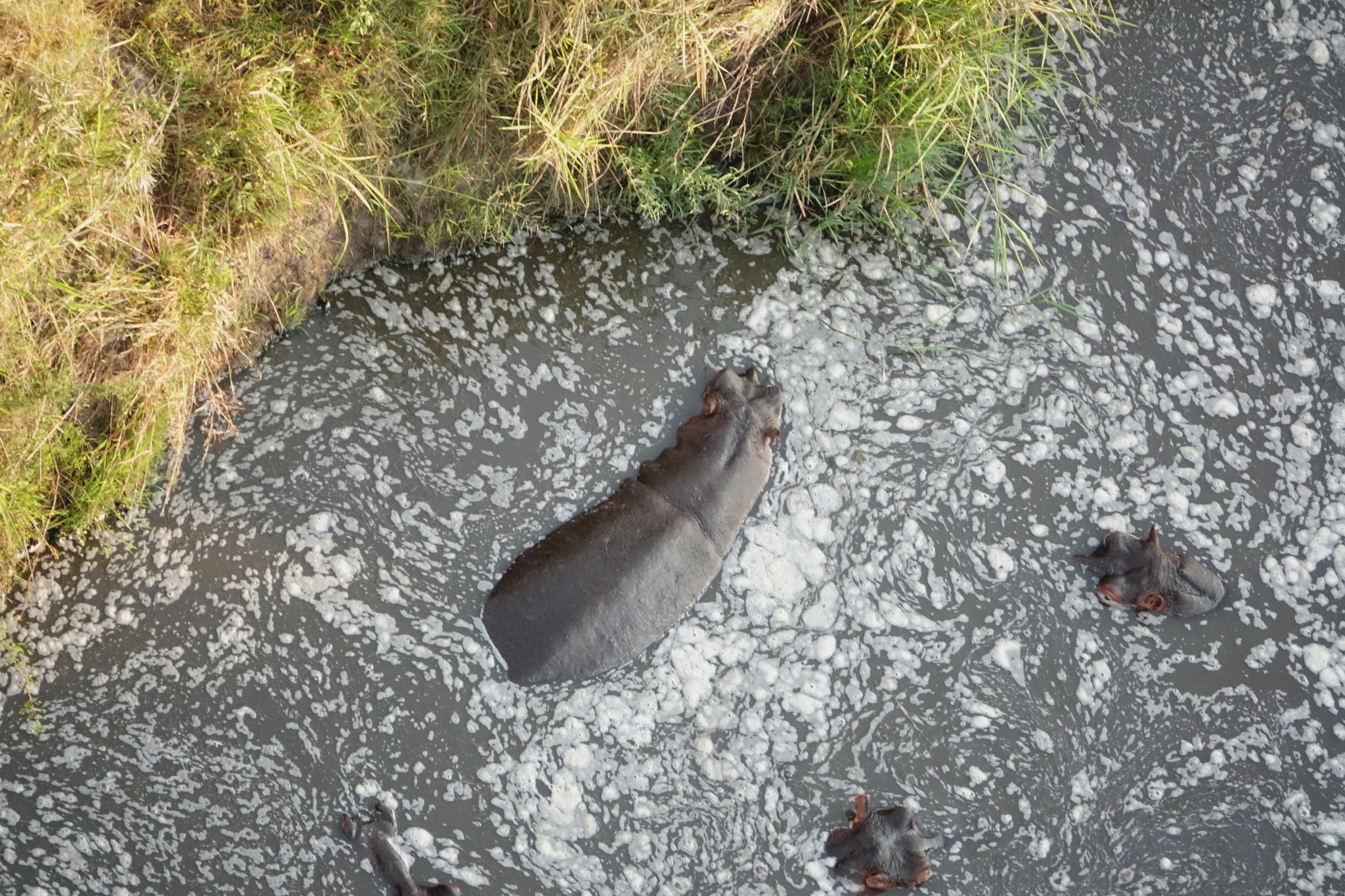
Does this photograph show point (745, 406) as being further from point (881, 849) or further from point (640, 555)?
point (881, 849)

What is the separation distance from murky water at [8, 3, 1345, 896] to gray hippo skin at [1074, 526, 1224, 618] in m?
0.08

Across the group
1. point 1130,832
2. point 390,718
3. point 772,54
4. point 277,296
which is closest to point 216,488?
point 277,296

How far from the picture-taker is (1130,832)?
2906 mm

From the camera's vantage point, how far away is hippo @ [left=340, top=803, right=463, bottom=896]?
104 inches

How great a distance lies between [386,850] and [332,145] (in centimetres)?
180

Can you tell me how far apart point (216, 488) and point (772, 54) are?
193cm

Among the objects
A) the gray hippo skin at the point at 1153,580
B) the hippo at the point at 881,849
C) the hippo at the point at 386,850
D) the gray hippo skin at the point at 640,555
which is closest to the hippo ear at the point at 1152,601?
the gray hippo skin at the point at 1153,580

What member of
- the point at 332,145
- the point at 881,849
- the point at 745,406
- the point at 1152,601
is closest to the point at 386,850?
the point at 881,849

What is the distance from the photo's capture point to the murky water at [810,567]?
8.92 ft

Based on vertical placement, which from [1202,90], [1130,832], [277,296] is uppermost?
[1202,90]

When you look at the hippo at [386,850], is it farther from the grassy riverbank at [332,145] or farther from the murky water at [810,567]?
the grassy riverbank at [332,145]

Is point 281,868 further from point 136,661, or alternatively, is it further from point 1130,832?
point 1130,832

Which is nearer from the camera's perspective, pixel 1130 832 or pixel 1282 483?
pixel 1130 832

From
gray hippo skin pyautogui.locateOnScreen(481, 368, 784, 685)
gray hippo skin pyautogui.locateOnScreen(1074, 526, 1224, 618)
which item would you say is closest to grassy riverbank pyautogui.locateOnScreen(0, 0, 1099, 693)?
gray hippo skin pyautogui.locateOnScreen(481, 368, 784, 685)
